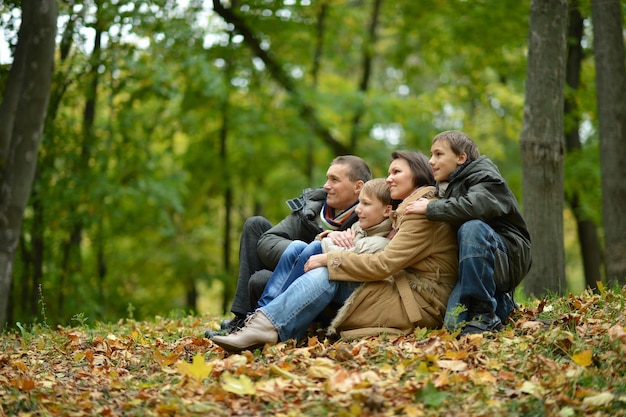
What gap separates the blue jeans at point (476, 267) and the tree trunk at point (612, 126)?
11.7 ft

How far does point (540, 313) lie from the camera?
213 inches

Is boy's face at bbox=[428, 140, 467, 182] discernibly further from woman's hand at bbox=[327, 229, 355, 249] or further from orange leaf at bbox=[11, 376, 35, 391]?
orange leaf at bbox=[11, 376, 35, 391]

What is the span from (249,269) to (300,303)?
93cm

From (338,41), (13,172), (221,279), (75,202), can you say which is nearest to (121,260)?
(221,279)

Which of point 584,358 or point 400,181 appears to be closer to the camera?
point 584,358

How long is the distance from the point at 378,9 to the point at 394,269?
561 inches

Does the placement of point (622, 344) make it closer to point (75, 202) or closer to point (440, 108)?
point (75, 202)

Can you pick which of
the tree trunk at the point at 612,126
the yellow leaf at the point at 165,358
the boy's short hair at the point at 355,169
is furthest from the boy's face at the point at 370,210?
the tree trunk at the point at 612,126

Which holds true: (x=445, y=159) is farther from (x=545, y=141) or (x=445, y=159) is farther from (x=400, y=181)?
(x=545, y=141)

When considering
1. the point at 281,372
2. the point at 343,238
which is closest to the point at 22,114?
the point at 343,238

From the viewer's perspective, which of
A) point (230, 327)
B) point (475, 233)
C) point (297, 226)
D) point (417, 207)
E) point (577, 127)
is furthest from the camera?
point (577, 127)

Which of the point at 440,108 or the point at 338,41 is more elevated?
the point at 338,41

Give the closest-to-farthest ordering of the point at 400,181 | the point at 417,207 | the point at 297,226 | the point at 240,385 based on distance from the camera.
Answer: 1. the point at 240,385
2. the point at 417,207
3. the point at 400,181
4. the point at 297,226

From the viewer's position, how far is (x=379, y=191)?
5.19 meters
